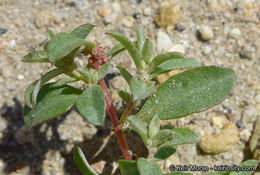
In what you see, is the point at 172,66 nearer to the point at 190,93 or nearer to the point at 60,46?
the point at 190,93

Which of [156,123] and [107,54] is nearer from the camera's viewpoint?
→ [156,123]

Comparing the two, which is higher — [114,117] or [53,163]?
[114,117]

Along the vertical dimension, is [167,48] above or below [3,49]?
below

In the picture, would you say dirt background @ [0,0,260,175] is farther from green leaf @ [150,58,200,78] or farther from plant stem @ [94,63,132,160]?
green leaf @ [150,58,200,78]

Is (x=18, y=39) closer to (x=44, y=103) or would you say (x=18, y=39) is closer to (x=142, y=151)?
(x=44, y=103)

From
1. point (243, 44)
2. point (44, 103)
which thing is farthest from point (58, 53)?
point (243, 44)

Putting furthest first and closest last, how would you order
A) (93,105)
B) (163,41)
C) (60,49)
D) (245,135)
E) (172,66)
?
(163,41) → (245,135) → (172,66) → (93,105) → (60,49)

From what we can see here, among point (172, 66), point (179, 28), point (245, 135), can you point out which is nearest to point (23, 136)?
point (172, 66)
